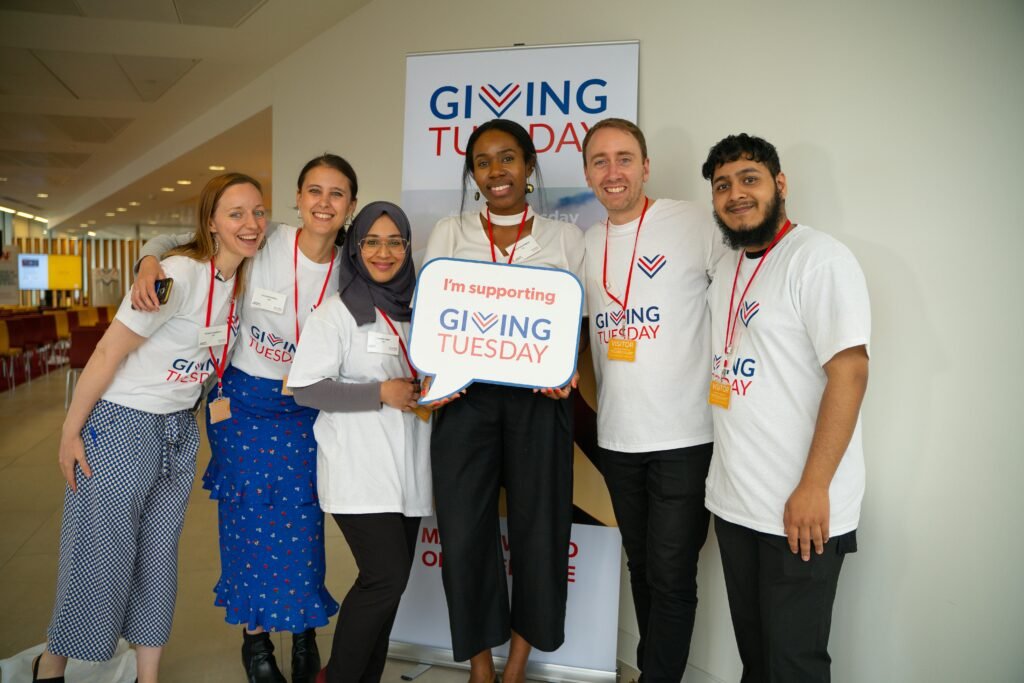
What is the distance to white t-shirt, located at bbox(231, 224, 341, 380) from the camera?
223cm

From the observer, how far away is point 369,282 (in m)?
2.07

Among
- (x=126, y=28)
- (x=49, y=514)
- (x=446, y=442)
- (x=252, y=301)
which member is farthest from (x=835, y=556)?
(x=126, y=28)

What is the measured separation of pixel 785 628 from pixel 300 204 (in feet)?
6.10

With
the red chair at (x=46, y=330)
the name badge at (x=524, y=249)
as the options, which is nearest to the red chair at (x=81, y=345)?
the red chair at (x=46, y=330)

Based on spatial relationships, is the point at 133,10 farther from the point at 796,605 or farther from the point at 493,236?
the point at 796,605

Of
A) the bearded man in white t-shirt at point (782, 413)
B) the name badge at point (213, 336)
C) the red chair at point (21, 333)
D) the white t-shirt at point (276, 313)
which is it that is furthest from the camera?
the red chair at point (21, 333)

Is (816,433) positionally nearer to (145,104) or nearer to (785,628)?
(785,628)

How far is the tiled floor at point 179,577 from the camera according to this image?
263 cm

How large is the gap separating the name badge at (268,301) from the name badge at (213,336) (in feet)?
0.41

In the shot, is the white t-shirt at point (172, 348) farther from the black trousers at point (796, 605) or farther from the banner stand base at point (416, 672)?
the black trousers at point (796, 605)

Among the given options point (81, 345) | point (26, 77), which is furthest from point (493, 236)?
point (81, 345)

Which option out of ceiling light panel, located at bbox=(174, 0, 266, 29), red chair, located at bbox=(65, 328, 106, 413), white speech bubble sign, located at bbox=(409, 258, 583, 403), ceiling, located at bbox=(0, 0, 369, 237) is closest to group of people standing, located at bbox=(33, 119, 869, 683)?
white speech bubble sign, located at bbox=(409, 258, 583, 403)

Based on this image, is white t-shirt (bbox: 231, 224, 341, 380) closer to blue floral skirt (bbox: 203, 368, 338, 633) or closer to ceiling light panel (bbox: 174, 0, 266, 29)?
blue floral skirt (bbox: 203, 368, 338, 633)

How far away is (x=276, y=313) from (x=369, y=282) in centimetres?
37
